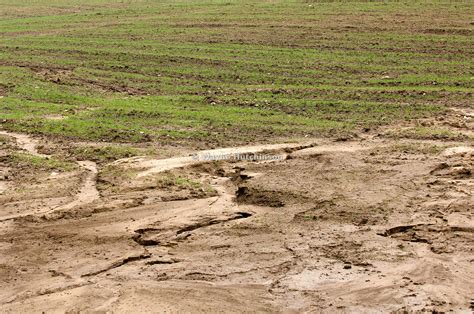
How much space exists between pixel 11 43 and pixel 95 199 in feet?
66.0

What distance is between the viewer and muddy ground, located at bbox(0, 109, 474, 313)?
11.0 meters

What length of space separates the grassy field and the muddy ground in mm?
3107

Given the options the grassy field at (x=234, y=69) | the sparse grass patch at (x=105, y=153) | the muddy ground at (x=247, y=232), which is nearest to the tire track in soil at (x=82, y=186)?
the muddy ground at (x=247, y=232)

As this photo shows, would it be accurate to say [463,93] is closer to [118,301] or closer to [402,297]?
[402,297]

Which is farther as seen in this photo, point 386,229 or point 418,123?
point 418,123

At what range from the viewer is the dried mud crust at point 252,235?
11.0 m

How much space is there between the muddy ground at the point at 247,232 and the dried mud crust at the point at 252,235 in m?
0.03

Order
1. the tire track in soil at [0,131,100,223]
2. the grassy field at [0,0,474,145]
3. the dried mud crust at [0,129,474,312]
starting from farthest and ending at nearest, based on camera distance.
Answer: the grassy field at [0,0,474,145] → the tire track in soil at [0,131,100,223] → the dried mud crust at [0,129,474,312]

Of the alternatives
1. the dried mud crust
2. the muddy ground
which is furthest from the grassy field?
the dried mud crust

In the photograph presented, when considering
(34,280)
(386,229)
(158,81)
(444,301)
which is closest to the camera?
(444,301)

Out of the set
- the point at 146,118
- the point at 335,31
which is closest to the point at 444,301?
the point at 146,118

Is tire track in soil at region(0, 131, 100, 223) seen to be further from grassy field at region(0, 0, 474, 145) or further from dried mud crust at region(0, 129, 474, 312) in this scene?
grassy field at region(0, 0, 474, 145)

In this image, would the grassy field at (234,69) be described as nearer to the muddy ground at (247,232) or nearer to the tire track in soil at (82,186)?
the tire track in soil at (82,186)

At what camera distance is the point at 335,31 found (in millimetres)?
32531
